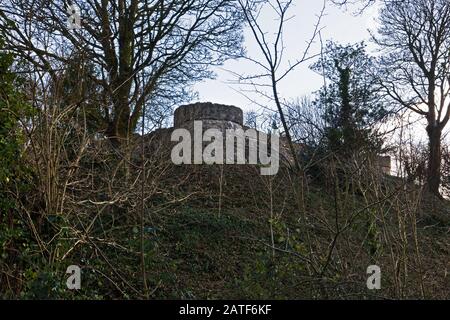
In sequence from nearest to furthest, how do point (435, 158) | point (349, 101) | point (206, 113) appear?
point (349, 101) → point (435, 158) → point (206, 113)

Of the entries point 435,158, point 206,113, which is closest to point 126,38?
point 206,113

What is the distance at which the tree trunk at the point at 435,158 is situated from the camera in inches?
479

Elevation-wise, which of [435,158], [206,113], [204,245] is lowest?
[204,245]

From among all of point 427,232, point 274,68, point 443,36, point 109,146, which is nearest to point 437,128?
point 443,36

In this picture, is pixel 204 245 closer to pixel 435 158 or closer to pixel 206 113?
pixel 206 113

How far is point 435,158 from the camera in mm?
13953

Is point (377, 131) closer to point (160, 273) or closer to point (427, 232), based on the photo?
point (160, 273)

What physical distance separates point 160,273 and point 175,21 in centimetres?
633

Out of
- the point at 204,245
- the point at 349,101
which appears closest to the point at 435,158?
the point at 349,101

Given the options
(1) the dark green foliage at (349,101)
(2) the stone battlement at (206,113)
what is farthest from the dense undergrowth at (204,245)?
(2) the stone battlement at (206,113)

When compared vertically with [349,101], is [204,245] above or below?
below

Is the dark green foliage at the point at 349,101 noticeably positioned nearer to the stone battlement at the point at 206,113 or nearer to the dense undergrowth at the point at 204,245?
the dense undergrowth at the point at 204,245

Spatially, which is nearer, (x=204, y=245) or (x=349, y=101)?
(x=204, y=245)

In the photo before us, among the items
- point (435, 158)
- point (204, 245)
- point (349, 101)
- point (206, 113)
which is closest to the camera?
point (204, 245)
